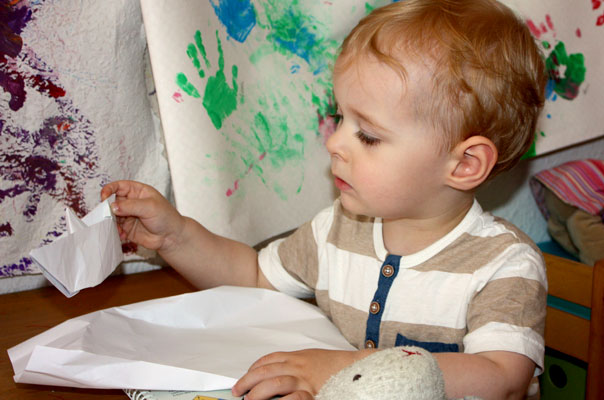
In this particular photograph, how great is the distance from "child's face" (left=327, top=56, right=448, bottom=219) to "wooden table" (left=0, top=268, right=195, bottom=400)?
0.31m

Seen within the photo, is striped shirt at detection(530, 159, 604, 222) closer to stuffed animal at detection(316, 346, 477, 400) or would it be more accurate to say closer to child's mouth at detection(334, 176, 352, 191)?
child's mouth at detection(334, 176, 352, 191)

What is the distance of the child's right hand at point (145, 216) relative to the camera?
2.32 ft

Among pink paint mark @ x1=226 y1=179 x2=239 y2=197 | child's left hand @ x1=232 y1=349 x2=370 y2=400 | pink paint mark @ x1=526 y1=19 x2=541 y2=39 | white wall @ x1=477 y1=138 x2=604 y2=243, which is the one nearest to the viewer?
child's left hand @ x1=232 y1=349 x2=370 y2=400

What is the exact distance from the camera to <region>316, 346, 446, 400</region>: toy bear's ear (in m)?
0.41

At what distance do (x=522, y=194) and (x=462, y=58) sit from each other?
73cm

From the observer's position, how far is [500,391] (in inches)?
23.0

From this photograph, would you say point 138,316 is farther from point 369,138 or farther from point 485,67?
point 485,67

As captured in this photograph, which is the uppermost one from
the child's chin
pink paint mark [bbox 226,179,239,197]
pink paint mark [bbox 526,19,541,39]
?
pink paint mark [bbox 526,19,541,39]

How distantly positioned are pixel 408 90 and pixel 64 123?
0.43m

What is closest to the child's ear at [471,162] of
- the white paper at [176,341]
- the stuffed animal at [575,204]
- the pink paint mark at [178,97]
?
the white paper at [176,341]

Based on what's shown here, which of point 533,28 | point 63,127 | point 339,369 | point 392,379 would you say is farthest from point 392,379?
point 533,28

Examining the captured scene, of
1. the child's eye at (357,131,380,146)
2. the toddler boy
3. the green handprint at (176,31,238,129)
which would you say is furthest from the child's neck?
the green handprint at (176,31,238,129)

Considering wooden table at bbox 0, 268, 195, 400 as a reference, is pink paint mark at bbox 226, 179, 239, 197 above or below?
above

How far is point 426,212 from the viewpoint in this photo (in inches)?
28.2
